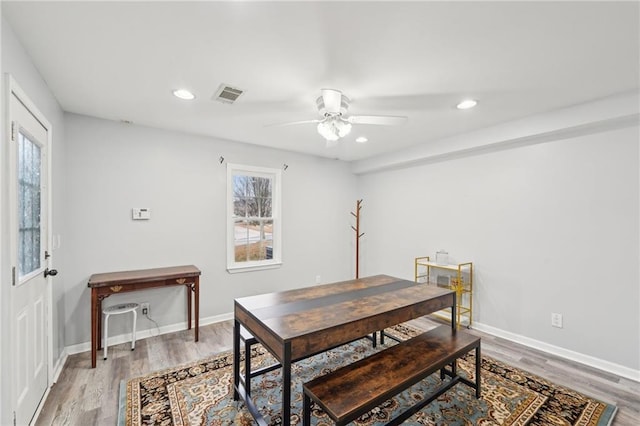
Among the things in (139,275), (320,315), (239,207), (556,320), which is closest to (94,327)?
(139,275)

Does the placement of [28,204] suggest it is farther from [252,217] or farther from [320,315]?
[252,217]

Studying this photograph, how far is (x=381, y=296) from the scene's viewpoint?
2.33 metres

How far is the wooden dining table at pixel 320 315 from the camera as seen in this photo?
5.24ft

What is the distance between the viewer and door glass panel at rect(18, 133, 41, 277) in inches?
70.6

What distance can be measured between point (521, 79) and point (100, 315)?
440 centimetres

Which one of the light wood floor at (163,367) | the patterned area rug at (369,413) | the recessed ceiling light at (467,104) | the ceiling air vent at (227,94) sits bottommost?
the light wood floor at (163,367)

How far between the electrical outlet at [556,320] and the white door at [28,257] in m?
4.35

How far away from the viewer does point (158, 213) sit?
3.44 meters

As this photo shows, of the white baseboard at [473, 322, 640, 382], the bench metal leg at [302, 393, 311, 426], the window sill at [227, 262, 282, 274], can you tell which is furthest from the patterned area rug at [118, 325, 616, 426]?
the window sill at [227, 262, 282, 274]

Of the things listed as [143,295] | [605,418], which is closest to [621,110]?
[605,418]

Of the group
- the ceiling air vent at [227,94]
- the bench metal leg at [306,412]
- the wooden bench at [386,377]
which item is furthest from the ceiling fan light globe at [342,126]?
the bench metal leg at [306,412]

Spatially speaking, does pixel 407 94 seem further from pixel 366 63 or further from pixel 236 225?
pixel 236 225

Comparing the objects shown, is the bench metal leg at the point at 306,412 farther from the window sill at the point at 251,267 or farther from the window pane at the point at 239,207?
the window pane at the point at 239,207

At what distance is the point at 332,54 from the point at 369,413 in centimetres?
245
